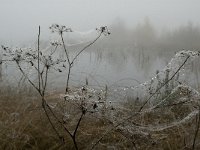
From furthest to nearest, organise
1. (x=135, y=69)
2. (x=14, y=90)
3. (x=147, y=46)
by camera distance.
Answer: (x=147, y=46)
(x=135, y=69)
(x=14, y=90)

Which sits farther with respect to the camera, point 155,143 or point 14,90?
point 14,90

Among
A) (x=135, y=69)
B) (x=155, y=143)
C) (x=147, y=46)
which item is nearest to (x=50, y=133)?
(x=155, y=143)

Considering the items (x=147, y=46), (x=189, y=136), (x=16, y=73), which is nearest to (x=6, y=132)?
(x=189, y=136)

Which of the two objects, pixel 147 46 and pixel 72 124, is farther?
pixel 147 46

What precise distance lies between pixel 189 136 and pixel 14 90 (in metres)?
3.04

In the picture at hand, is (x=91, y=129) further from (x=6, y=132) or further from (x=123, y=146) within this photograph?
(x=6, y=132)

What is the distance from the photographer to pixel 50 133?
11.5 ft

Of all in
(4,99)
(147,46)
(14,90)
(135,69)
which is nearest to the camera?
(4,99)

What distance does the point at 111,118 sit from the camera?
3.27 meters

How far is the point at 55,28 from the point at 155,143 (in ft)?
3.78

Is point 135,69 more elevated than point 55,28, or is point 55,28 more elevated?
point 55,28

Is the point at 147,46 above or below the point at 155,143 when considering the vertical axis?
below

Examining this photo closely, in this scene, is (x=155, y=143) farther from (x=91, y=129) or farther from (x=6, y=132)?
(x=6, y=132)

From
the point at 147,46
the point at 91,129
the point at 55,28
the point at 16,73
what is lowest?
the point at 147,46
